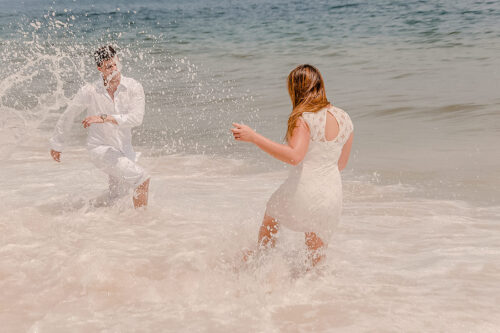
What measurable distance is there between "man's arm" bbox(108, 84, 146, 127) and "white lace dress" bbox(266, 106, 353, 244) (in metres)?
2.22

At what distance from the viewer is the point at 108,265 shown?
16.7 feet

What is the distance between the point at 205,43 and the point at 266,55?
26.7 ft

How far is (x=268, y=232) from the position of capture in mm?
4602

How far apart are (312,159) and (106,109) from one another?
9.07ft

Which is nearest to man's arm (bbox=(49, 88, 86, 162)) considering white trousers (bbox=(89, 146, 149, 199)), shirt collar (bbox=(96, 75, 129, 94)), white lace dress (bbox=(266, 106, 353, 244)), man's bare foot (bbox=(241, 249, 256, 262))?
shirt collar (bbox=(96, 75, 129, 94))

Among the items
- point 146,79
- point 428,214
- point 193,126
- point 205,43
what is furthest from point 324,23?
point 428,214

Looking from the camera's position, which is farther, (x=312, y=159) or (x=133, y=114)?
(x=133, y=114)

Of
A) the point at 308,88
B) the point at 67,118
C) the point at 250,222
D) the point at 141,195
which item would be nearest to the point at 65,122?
the point at 67,118

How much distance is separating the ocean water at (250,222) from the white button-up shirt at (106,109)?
2.84ft

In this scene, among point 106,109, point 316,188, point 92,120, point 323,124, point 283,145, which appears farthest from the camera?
point 106,109

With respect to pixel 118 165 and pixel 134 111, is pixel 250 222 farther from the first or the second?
pixel 134 111

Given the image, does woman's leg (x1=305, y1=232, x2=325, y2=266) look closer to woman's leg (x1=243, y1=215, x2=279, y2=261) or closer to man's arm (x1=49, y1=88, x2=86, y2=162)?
woman's leg (x1=243, y1=215, x2=279, y2=261)

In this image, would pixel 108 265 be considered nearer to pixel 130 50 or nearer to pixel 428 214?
pixel 428 214

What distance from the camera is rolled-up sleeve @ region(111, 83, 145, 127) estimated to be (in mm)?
5965
